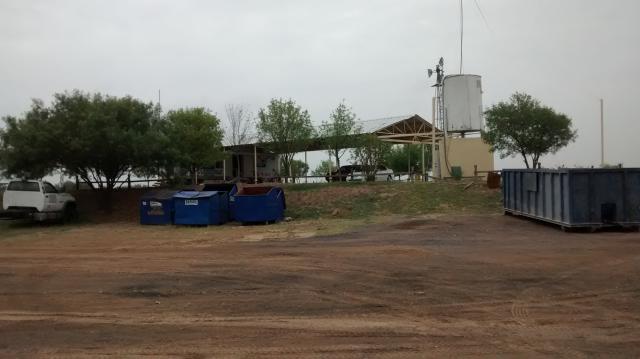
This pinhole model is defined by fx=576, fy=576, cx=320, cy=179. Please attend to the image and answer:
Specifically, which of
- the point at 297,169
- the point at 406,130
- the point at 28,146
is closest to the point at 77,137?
the point at 28,146

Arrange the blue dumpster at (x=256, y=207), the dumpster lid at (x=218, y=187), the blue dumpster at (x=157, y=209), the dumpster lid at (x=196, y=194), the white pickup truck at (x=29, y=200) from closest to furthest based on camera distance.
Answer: the blue dumpster at (x=256, y=207)
the dumpster lid at (x=196, y=194)
the white pickup truck at (x=29, y=200)
the blue dumpster at (x=157, y=209)
the dumpster lid at (x=218, y=187)

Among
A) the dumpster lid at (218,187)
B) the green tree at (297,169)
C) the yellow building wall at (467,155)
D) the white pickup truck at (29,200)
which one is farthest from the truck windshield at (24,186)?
the yellow building wall at (467,155)

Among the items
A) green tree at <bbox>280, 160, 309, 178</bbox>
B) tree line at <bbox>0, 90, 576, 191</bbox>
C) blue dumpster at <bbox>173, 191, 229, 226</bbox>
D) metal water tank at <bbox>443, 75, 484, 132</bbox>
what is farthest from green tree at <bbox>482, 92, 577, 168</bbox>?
green tree at <bbox>280, 160, 309, 178</bbox>

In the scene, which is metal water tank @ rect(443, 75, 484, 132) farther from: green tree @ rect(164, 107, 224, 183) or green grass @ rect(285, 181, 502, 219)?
green tree @ rect(164, 107, 224, 183)

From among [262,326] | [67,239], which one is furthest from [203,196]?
[262,326]

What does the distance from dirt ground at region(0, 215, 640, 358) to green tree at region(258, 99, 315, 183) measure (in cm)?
1961

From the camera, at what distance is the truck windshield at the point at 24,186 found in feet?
75.0

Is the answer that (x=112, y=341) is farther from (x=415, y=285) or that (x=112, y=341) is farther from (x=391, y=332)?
(x=415, y=285)

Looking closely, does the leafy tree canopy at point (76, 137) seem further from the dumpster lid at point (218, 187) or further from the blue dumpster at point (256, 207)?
the blue dumpster at point (256, 207)

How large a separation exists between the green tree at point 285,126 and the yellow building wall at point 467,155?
326 inches

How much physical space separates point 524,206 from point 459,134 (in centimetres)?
1578

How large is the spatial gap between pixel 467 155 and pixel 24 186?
2321cm

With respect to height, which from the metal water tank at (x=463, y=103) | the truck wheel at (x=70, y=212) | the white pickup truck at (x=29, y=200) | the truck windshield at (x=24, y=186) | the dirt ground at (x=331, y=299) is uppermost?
the metal water tank at (x=463, y=103)

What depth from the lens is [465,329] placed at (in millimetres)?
6461
